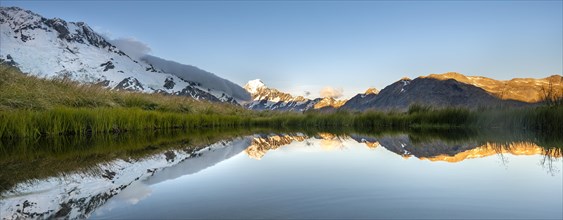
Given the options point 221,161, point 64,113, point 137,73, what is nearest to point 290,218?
point 221,161

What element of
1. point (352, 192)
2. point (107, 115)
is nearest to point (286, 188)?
point (352, 192)

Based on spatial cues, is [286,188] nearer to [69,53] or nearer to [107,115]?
[107,115]

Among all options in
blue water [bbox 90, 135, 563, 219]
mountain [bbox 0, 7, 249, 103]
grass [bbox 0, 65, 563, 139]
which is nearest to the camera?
blue water [bbox 90, 135, 563, 219]

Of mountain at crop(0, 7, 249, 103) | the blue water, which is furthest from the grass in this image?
mountain at crop(0, 7, 249, 103)

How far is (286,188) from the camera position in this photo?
7.05 ft

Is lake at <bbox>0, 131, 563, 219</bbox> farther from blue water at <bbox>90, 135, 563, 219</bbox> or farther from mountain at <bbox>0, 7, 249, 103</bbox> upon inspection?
mountain at <bbox>0, 7, 249, 103</bbox>

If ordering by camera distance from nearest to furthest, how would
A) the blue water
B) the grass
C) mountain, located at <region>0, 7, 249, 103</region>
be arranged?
1. the blue water
2. the grass
3. mountain, located at <region>0, 7, 249, 103</region>

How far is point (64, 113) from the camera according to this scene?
7.16 metres

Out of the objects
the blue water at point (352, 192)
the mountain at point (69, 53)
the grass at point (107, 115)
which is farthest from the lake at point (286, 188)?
the mountain at point (69, 53)

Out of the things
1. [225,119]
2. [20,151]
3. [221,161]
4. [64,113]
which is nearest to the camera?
[221,161]

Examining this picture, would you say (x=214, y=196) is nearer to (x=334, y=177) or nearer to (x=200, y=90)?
(x=334, y=177)

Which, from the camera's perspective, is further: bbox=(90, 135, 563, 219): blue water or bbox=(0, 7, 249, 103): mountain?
bbox=(0, 7, 249, 103): mountain

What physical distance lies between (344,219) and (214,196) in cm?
78

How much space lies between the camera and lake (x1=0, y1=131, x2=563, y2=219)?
1.62 m
